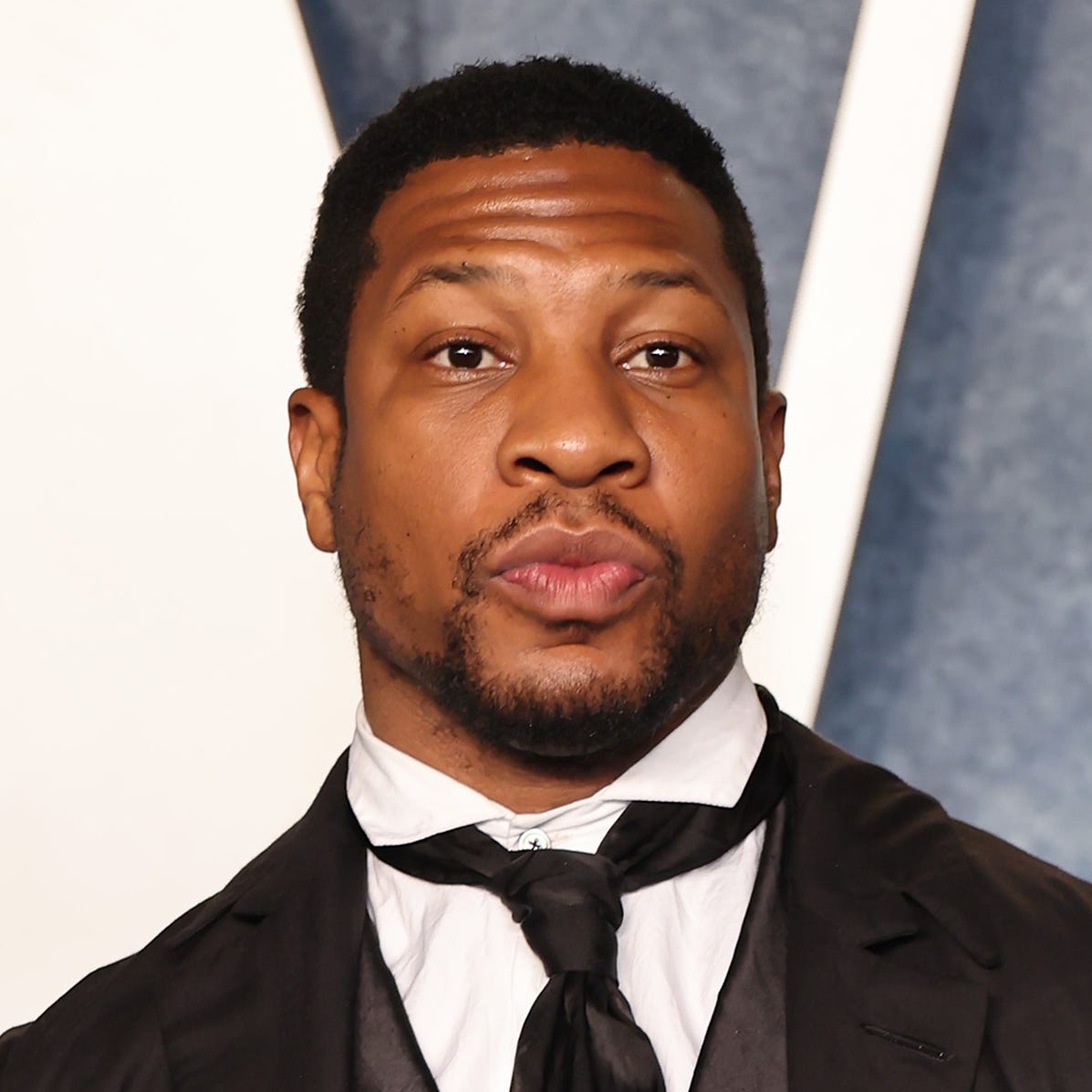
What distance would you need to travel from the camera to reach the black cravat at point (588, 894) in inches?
68.4

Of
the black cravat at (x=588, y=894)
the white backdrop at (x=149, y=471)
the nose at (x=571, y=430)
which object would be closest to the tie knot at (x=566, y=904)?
the black cravat at (x=588, y=894)

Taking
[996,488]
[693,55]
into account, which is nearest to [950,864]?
[996,488]

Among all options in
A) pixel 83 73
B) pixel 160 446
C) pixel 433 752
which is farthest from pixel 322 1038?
pixel 83 73

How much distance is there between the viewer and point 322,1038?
1820mm

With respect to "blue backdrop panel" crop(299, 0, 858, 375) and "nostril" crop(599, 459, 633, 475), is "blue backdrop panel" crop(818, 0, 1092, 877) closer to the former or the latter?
"blue backdrop panel" crop(299, 0, 858, 375)

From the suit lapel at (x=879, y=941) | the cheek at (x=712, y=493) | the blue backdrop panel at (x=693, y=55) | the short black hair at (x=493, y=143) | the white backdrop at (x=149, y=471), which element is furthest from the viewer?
the blue backdrop panel at (x=693, y=55)

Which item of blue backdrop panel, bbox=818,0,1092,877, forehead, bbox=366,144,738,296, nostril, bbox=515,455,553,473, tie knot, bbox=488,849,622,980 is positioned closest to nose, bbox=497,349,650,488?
nostril, bbox=515,455,553,473

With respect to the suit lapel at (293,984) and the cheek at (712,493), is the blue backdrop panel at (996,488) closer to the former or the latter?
the cheek at (712,493)

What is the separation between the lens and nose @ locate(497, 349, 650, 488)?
1.78 m

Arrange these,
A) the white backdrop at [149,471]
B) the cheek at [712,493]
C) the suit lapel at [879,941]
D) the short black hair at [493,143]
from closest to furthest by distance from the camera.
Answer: the suit lapel at [879,941] < the cheek at [712,493] < the short black hair at [493,143] < the white backdrop at [149,471]

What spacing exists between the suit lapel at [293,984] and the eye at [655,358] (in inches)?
21.6

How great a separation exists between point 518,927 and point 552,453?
0.46m

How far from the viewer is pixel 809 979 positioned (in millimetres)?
1780

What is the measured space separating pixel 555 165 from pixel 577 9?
1075mm
